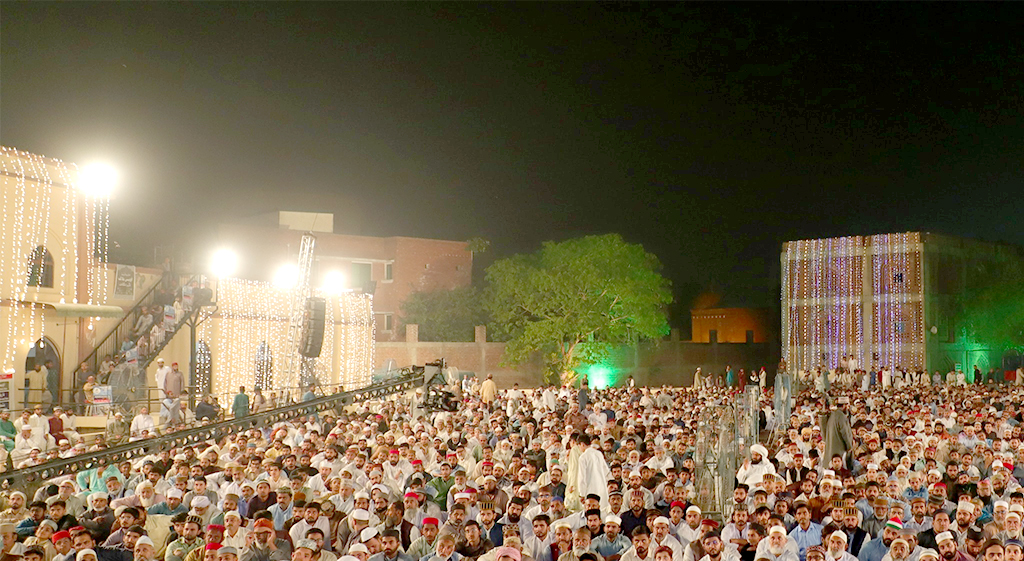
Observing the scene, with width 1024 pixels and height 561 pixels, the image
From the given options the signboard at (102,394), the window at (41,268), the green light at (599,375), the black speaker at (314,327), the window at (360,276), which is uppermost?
the window at (360,276)

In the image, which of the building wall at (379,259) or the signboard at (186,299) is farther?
the building wall at (379,259)

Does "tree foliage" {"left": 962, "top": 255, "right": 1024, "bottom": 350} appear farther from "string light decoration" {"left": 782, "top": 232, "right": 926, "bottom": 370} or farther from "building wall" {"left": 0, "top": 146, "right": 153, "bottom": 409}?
"building wall" {"left": 0, "top": 146, "right": 153, "bottom": 409}

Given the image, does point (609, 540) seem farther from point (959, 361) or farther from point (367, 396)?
point (959, 361)

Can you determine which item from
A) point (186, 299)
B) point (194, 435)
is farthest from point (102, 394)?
point (194, 435)

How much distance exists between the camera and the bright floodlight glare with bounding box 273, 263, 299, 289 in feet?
102

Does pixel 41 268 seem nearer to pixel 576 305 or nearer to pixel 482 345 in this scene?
pixel 482 345

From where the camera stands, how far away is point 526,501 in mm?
10195

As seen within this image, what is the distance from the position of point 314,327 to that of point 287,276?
17176 mm

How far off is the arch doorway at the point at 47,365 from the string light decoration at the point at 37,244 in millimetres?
355

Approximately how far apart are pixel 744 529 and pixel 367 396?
11.9ft

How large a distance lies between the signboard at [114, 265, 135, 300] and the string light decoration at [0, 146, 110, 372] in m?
0.32

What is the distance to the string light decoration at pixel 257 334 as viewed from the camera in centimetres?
2733

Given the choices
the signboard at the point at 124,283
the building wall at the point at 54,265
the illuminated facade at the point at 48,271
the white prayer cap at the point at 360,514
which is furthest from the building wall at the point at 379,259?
the white prayer cap at the point at 360,514

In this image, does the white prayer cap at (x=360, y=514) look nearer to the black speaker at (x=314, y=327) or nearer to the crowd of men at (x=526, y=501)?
the crowd of men at (x=526, y=501)
